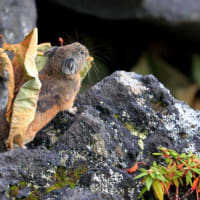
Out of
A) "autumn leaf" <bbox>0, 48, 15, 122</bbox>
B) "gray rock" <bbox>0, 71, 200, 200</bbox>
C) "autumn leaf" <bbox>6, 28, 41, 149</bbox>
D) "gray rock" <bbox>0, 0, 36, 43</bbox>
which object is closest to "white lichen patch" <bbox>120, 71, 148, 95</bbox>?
"gray rock" <bbox>0, 71, 200, 200</bbox>

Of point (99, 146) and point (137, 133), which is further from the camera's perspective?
point (137, 133)

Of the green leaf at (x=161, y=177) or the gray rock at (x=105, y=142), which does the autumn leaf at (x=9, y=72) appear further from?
the green leaf at (x=161, y=177)

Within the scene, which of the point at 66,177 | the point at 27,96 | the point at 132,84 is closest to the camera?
the point at 66,177

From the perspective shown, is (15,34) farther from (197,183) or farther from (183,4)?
(197,183)

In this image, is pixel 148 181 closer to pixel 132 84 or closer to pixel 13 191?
pixel 13 191

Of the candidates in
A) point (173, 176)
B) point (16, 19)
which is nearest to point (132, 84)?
point (173, 176)

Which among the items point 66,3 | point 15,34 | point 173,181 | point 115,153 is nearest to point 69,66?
point 115,153
